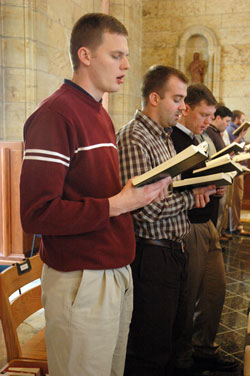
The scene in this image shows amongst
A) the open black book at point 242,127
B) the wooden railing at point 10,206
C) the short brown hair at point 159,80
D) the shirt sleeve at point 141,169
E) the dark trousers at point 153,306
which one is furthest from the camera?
the open black book at point 242,127

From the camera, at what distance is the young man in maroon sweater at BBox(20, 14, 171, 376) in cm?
146

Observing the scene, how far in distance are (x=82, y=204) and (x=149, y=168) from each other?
87 centimetres

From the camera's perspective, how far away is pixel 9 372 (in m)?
1.78

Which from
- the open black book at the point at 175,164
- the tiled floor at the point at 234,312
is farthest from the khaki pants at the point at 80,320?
the tiled floor at the point at 234,312

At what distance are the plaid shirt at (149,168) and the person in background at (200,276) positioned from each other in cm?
48

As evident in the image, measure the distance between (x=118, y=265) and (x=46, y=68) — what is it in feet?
16.9

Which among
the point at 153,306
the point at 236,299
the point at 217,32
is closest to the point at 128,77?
the point at 217,32

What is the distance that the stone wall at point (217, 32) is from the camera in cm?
1078

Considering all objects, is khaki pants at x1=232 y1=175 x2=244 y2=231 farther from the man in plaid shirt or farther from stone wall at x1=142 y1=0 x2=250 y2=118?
the man in plaid shirt

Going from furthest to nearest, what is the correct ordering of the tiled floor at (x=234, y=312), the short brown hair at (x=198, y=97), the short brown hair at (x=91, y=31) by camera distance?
the tiled floor at (x=234, y=312)
the short brown hair at (x=198, y=97)
the short brown hair at (x=91, y=31)

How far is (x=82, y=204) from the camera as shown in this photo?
149 cm

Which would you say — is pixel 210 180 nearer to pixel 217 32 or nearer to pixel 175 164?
pixel 175 164

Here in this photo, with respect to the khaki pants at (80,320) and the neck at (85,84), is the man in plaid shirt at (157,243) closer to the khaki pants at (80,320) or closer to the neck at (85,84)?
the neck at (85,84)

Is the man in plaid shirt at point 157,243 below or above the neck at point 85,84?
below
